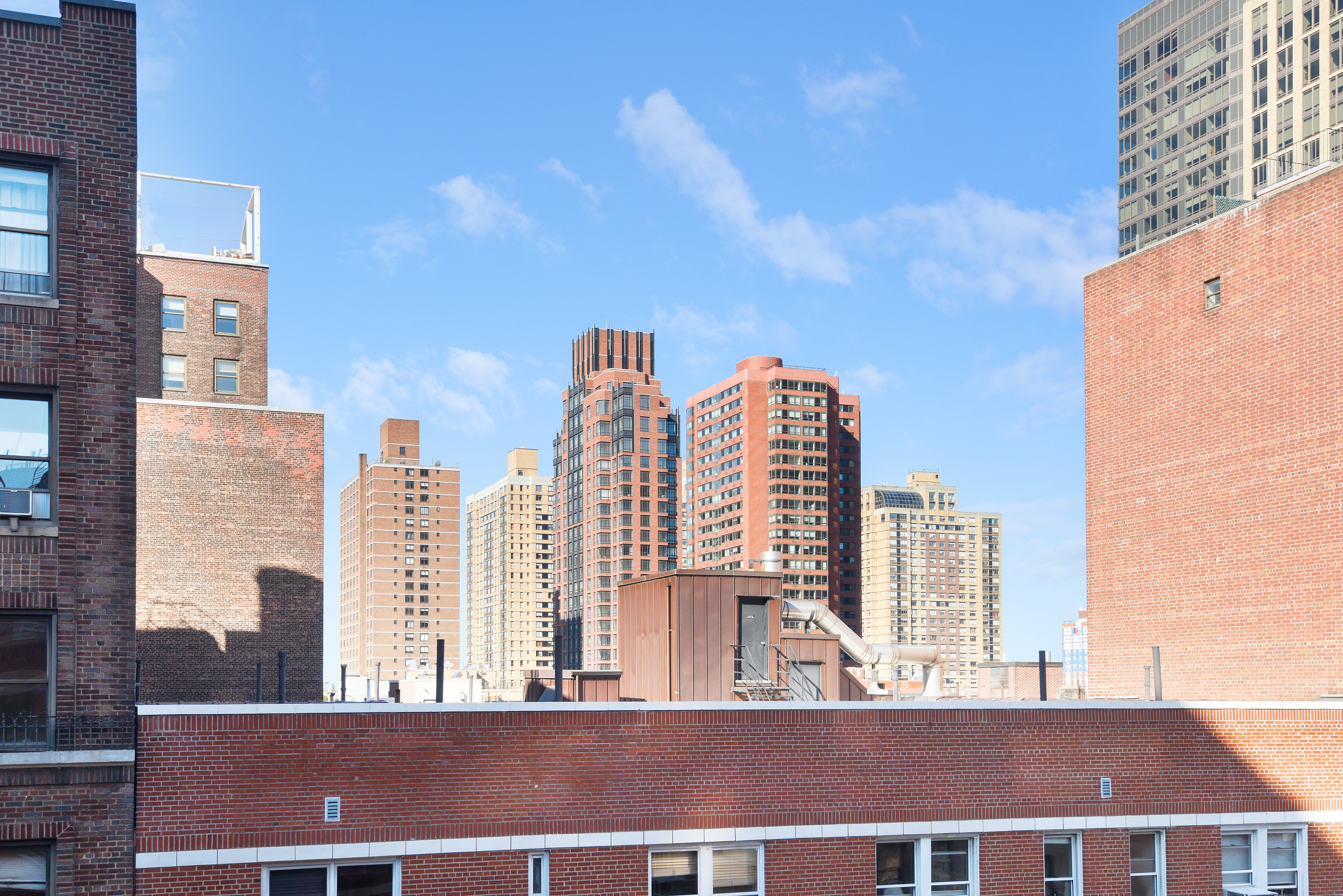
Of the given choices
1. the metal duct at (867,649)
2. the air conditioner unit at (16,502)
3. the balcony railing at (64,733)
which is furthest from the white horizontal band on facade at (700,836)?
the metal duct at (867,649)

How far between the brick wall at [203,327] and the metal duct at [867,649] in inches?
1063

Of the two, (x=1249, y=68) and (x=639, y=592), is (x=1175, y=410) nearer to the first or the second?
(x=639, y=592)

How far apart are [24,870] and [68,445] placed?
247 inches

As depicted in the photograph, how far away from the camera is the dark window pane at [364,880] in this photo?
1828 cm

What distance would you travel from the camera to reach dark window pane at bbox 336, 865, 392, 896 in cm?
1828

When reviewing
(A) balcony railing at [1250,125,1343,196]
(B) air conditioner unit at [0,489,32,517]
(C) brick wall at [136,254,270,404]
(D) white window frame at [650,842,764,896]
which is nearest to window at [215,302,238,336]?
(C) brick wall at [136,254,270,404]

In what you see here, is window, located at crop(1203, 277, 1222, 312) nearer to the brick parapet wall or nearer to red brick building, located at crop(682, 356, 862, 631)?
the brick parapet wall

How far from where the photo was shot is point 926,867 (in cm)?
2089

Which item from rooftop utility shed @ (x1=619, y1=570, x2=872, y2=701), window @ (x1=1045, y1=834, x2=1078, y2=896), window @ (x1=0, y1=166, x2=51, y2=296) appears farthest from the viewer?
rooftop utility shed @ (x1=619, y1=570, x2=872, y2=701)

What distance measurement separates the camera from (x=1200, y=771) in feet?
72.8

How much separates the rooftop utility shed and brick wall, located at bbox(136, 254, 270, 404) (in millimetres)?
26168

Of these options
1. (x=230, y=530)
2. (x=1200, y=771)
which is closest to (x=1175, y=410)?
(x=1200, y=771)

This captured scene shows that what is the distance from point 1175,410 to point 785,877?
57.4ft

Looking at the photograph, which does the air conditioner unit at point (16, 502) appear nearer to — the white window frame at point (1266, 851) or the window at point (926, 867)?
the window at point (926, 867)
